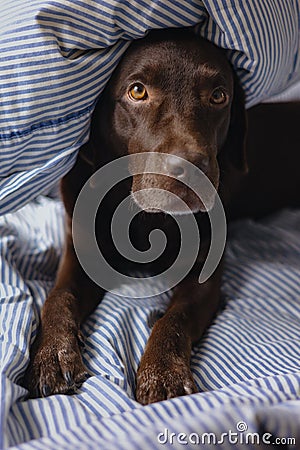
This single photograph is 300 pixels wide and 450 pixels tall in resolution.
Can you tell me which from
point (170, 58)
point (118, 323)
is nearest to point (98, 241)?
point (118, 323)

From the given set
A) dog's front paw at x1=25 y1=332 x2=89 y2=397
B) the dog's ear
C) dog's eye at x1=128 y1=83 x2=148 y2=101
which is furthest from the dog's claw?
the dog's ear

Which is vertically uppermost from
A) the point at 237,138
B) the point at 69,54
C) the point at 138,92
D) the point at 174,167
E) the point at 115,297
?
the point at 69,54

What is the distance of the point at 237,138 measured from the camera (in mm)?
1693

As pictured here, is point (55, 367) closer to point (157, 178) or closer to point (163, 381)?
point (163, 381)

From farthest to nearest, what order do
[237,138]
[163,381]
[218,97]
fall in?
[237,138] < [218,97] < [163,381]

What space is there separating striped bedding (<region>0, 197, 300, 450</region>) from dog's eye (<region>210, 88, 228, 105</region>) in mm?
495

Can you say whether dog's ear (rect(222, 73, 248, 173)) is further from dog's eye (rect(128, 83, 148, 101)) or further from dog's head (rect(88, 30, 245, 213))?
dog's eye (rect(128, 83, 148, 101))

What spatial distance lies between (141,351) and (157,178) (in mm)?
367

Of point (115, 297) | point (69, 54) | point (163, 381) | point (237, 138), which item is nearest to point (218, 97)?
point (237, 138)

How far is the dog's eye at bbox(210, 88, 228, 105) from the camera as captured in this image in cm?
146

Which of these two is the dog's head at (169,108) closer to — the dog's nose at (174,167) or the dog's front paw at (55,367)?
the dog's nose at (174,167)

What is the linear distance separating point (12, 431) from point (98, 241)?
65cm

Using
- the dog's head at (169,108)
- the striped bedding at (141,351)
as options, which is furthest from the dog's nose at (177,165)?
the striped bedding at (141,351)

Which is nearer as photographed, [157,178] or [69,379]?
[69,379]
